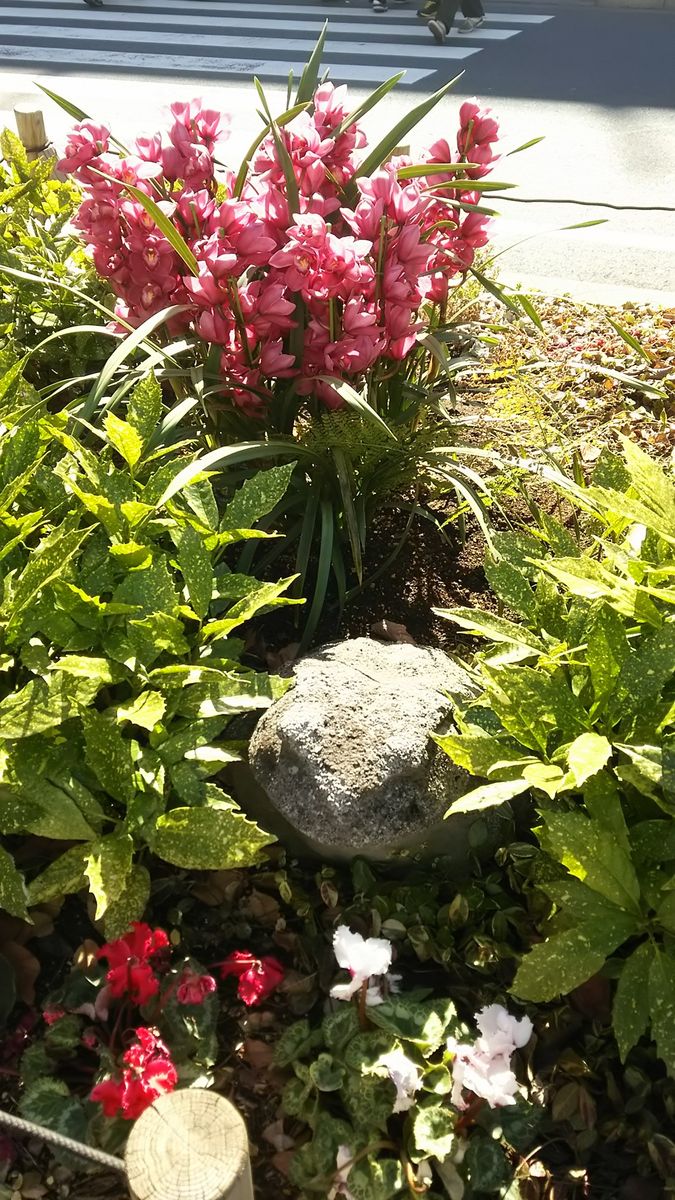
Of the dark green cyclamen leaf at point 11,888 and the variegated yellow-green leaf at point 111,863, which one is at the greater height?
the variegated yellow-green leaf at point 111,863

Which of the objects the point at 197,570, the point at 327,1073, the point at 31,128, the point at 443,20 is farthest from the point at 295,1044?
the point at 443,20

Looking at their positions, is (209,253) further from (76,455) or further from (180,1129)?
(180,1129)

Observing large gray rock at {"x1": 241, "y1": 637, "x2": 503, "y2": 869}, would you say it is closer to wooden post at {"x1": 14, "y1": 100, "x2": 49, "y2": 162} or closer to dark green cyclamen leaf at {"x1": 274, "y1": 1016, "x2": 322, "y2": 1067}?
dark green cyclamen leaf at {"x1": 274, "y1": 1016, "x2": 322, "y2": 1067}

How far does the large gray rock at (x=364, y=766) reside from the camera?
1864 millimetres

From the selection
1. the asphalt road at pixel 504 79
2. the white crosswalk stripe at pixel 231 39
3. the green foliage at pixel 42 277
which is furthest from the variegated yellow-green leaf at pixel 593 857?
the white crosswalk stripe at pixel 231 39

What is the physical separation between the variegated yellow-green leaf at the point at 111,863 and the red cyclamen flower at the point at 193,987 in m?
0.19

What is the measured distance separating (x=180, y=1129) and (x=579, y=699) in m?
0.98

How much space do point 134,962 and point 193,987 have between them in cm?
12

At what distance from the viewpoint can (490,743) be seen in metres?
1.79

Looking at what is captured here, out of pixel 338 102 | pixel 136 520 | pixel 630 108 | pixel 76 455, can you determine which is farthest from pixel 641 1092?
pixel 630 108

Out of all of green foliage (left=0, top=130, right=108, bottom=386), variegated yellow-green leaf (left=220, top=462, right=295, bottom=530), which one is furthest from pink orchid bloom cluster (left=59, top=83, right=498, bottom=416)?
green foliage (left=0, top=130, right=108, bottom=386)

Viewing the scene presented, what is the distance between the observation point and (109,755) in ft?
5.81

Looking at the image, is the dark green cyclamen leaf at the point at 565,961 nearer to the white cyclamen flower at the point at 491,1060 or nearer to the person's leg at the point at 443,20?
the white cyclamen flower at the point at 491,1060

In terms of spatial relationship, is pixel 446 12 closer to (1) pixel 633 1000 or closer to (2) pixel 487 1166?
(1) pixel 633 1000
